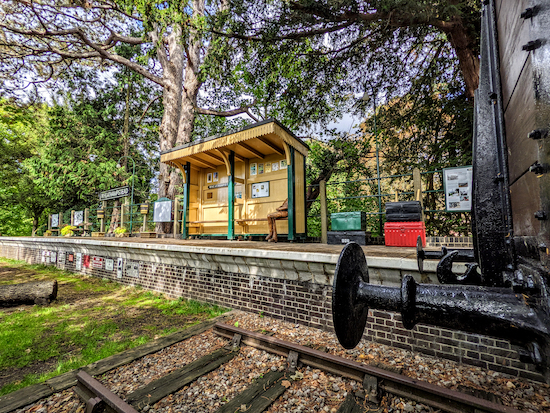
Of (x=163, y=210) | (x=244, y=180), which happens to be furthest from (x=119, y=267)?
(x=244, y=180)

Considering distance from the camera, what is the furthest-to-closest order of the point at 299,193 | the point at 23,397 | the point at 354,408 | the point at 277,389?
the point at 299,193, the point at 277,389, the point at 23,397, the point at 354,408

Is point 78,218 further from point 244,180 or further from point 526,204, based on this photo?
point 526,204

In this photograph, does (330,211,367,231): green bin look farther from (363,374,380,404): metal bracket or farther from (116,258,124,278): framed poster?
(116,258,124,278): framed poster

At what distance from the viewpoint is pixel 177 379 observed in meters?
2.85

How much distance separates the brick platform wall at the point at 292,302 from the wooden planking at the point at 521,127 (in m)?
2.20

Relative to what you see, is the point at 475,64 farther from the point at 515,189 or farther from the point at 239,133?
the point at 515,189

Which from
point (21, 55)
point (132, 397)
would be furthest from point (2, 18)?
point (132, 397)

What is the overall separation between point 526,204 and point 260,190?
7.60 metres

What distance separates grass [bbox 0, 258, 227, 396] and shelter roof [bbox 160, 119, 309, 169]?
14.1 feet

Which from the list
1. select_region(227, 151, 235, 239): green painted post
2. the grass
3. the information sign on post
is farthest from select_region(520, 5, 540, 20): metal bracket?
the information sign on post

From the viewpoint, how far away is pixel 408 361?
305cm

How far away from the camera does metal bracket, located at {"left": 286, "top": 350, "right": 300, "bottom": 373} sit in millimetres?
3024

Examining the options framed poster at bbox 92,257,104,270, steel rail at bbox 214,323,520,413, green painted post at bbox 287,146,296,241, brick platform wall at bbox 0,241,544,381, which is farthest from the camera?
framed poster at bbox 92,257,104,270

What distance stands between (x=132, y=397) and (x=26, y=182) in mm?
22507
